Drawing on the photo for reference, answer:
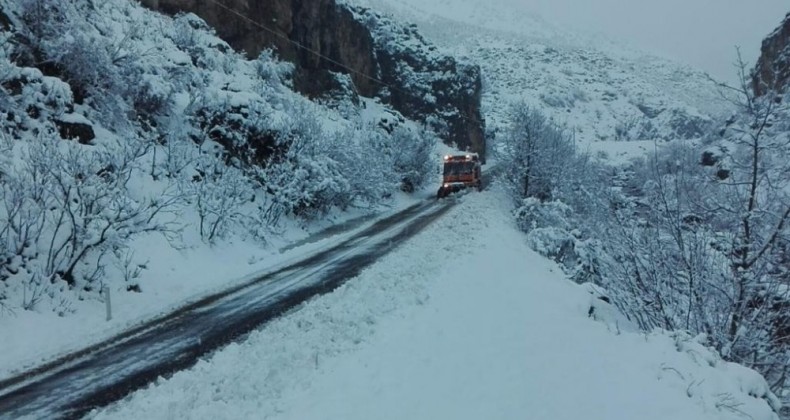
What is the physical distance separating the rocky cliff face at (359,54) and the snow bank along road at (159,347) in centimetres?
2334

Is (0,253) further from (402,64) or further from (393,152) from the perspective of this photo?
(402,64)

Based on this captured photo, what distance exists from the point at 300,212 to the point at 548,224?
34.1 ft

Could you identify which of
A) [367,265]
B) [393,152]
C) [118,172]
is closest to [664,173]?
[367,265]

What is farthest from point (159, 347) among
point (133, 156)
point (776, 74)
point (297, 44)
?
point (297, 44)

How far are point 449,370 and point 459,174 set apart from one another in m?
30.8

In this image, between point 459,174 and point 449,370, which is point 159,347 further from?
point 459,174

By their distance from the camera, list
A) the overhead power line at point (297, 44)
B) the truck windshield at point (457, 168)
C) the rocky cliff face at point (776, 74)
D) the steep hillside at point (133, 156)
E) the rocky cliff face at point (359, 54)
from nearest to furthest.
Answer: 1. the rocky cliff face at point (776, 74)
2. the steep hillside at point (133, 156)
3. the overhead power line at point (297, 44)
4. the rocky cliff face at point (359, 54)
5. the truck windshield at point (457, 168)

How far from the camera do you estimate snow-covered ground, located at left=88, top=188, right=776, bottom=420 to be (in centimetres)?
577

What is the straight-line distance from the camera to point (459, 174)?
36969 mm

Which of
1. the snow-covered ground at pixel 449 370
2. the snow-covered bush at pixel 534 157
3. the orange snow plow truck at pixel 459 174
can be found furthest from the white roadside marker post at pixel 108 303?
the orange snow plow truck at pixel 459 174

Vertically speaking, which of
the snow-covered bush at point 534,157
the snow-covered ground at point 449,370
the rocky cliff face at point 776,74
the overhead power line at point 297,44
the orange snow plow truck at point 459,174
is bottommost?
the orange snow plow truck at point 459,174

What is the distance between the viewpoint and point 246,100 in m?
20.4

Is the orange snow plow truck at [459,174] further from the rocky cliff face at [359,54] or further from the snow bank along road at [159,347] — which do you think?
the snow bank along road at [159,347]

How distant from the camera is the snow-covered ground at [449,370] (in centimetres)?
577
